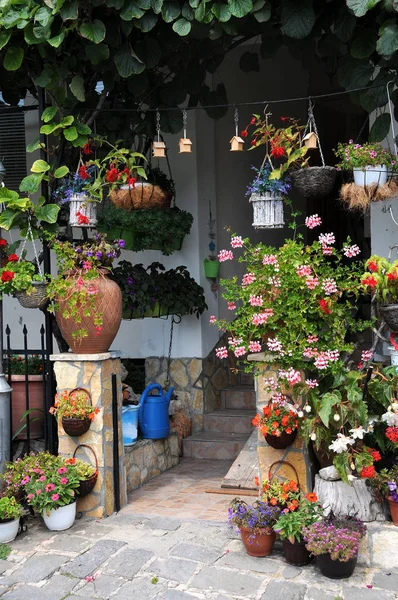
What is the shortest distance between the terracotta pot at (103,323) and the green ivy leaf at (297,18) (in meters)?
2.22

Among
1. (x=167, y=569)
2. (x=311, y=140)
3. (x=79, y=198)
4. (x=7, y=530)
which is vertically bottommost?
(x=167, y=569)

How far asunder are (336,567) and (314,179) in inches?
100

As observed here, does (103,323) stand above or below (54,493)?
above

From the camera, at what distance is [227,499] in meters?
5.64

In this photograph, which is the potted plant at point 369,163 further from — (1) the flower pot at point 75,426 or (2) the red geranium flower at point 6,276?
(1) the flower pot at point 75,426

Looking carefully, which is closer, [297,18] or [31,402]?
[297,18]

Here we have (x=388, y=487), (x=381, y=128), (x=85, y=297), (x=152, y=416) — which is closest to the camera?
(x=388, y=487)

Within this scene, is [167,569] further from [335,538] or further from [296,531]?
[335,538]

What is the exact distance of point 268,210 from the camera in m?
4.96

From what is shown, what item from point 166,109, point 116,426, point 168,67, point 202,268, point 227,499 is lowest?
point 227,499

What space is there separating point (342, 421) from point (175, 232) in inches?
115

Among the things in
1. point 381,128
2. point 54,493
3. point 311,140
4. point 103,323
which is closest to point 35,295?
point 103,323

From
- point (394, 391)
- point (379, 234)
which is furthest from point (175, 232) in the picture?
point (394, 391)

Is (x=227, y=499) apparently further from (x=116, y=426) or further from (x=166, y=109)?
(x=166, y=109)
